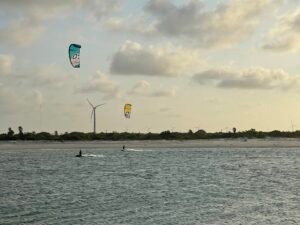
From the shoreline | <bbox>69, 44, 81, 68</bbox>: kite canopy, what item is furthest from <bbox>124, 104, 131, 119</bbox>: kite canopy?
<bbox>69, 44, 81, 68</bbox>: kite canopy

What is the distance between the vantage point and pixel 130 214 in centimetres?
2850

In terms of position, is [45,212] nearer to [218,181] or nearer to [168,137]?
[218,181]

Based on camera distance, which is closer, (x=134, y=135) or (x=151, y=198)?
(x=151, y=198)

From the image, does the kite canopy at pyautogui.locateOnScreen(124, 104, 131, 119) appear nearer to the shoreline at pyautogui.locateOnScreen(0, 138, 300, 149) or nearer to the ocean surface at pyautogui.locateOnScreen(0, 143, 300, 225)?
the shoreline at pyautogui.locateOnScreen(0, 138, 300, 149)

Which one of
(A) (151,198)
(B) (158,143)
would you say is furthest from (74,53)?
(B) (158,143)

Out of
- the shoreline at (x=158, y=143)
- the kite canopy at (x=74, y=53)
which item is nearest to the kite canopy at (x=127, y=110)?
the shoreline at (x=158, y=143)

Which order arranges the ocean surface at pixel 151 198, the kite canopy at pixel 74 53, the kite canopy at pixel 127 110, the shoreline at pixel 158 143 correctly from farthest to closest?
the shoreline at pixel 158 143, the kite canopy at pixel 127 110, the kite canopy at pixel 74 53, the ocean surface at pixel 151 198

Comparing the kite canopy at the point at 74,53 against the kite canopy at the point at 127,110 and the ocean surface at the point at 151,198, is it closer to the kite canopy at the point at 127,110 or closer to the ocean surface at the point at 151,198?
the ocean surface at the point at 151,198

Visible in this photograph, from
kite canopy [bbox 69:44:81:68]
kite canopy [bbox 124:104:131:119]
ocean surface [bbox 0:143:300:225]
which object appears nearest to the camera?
ocean surface [bbox 0:143:300:225]

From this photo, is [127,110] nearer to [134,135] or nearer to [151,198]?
[134,135]

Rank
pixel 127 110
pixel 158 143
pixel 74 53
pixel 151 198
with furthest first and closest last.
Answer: pixel 158 143
pixel 127 110
pixel 74 53
pixel 151 198

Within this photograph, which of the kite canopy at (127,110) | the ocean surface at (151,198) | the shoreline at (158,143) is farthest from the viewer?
the shoreline at (158,143)

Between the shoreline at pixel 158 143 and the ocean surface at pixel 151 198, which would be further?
the shoreline at pixel 158 143

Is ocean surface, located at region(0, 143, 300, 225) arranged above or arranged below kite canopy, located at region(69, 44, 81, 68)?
below
